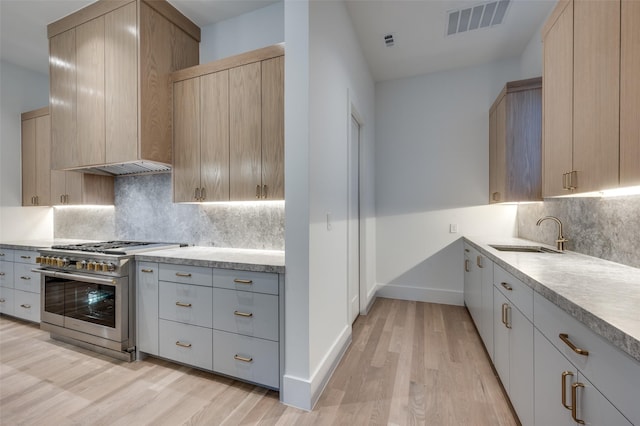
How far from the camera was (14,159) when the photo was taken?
362cm

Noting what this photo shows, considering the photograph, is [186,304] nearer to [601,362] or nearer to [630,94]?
[601,362]

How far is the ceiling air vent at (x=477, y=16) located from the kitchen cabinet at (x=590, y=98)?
99 centimetres

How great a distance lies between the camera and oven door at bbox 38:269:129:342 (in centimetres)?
226

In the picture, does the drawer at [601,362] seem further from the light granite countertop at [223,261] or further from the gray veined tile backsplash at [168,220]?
the gray veined tile backsplash at [168,220]

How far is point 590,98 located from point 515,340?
1.33 metres

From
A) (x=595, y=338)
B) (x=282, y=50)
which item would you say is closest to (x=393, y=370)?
(x=595, y=338)

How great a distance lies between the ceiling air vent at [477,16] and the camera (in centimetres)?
250

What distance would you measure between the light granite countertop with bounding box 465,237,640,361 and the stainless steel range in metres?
2.79

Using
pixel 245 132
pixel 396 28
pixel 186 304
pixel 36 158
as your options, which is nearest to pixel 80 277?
pixel 186 304

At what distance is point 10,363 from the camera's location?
2305mm

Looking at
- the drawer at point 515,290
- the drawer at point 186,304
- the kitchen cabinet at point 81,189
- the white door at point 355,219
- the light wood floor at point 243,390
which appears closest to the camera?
the drawer at point 515,290

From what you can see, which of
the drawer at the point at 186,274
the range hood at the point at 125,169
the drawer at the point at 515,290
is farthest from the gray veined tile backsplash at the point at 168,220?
the drawer at the point at 515,290

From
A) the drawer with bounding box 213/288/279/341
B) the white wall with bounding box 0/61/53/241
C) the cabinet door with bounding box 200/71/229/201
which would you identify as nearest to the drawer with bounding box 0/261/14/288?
the white wall with bounding box 0/61/53/241

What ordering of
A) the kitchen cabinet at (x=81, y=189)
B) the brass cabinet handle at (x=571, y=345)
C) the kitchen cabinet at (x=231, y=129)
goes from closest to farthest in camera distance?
the brass cabinet handle at (x=571, y=345) → the kitchen cabinet at (x=231, y=129) → the kitchen cabinet at (x=81, y=189)
